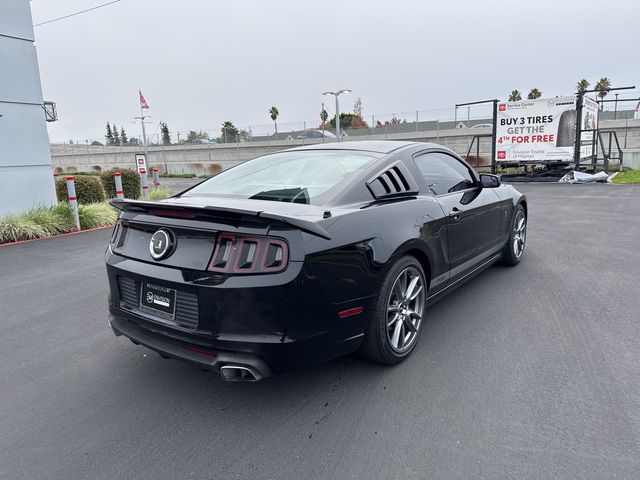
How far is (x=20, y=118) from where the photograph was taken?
9.47m

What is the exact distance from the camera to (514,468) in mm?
2160

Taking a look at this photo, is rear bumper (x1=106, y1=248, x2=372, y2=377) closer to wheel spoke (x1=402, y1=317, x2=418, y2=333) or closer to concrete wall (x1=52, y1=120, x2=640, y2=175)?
wheel spoke (x1=402, y1=317, x2=418, y2=333)

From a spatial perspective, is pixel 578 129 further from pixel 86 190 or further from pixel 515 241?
pixel 86 190

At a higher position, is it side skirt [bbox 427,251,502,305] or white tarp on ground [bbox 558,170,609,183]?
side skirt [bbox 427,251,502,305]

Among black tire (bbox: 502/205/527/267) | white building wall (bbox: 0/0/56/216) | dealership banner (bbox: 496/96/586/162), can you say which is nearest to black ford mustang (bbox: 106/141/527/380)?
black tire (bbox: 502/205/527/267)

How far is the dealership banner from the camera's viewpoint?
16469 mm

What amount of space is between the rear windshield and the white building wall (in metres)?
7.67

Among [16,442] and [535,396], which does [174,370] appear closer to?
[16,442]

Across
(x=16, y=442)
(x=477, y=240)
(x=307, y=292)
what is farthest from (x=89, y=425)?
(x=477, y=240)

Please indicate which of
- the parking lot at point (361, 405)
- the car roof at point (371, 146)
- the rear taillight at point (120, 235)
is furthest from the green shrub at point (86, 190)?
the rear taillight at point (120, 235)

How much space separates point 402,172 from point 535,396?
177 cm

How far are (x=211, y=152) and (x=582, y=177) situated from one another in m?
26.4

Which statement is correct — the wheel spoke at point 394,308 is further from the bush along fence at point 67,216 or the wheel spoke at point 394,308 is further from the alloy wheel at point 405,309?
the bush along fence at point 67,216

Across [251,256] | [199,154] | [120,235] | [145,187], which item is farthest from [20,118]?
[199,154]
